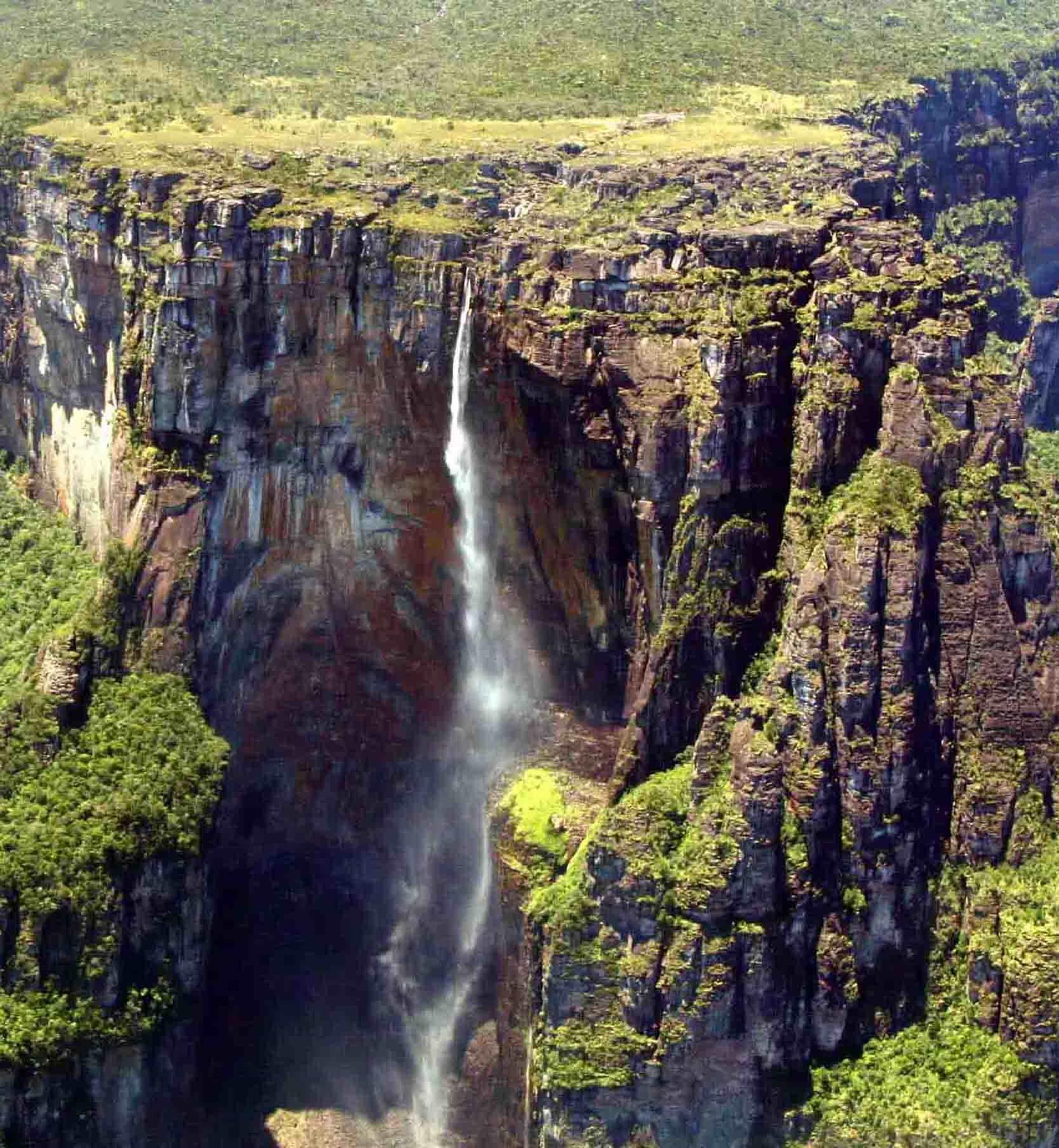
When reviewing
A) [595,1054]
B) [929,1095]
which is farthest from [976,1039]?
[595,1054]

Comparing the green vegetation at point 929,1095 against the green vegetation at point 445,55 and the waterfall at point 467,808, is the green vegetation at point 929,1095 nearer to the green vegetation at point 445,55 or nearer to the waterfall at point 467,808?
the waterfall at point 467,808

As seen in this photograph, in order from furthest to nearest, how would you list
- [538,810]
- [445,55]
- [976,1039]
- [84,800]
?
1. [445,55]
2. [538,810]
3. [84,800]
4. [976,1039]

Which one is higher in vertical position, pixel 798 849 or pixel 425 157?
pixel 425 157

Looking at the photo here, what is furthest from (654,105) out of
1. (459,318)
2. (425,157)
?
(459,318)

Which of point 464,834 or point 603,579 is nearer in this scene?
point 603,579

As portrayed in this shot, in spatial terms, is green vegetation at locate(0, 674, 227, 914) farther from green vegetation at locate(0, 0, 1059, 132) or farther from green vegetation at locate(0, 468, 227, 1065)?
green vegetation at locate(0, 0, 1059, 132)

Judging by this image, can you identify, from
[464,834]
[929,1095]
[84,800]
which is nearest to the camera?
[929,1095]

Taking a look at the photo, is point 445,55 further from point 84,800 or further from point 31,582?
point 84,800

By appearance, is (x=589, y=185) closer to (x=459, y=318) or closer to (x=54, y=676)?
(x=459, y=318)
